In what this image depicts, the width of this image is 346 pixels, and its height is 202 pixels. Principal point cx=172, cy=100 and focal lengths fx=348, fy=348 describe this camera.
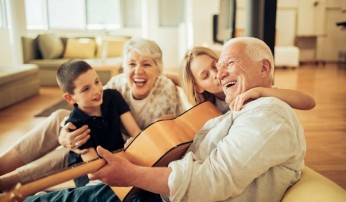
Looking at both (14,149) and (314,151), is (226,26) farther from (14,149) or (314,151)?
(14,149)

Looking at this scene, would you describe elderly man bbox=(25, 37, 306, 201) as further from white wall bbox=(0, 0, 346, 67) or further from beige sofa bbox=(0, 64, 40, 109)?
white wall bbox=(0, 0, 346, 67)

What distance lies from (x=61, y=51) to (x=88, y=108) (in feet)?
20.1

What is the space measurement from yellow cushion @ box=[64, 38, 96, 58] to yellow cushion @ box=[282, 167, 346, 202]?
683 cm

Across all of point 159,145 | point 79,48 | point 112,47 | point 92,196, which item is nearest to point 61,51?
point 79,48

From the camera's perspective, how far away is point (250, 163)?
919 millimetres

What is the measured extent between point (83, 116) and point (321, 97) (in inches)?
168

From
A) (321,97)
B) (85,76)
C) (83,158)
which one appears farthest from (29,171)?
(321,97)

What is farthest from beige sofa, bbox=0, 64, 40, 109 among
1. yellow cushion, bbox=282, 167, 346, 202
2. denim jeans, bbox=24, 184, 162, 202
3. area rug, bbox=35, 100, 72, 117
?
yellow cushion, bbox=282, 167, 346, 202

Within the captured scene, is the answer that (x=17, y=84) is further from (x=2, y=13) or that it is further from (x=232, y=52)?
(x=232, y=52)

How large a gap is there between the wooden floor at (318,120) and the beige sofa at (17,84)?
11cm

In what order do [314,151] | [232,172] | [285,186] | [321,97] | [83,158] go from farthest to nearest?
[321,97]
[314,151]
[83,158]
[285,186]
[232,172]

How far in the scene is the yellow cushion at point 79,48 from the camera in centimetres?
739

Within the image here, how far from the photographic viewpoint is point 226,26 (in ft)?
18.3

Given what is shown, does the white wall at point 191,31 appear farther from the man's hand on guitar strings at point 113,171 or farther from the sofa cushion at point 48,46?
the man's hand on guitar strings at point 113,171
